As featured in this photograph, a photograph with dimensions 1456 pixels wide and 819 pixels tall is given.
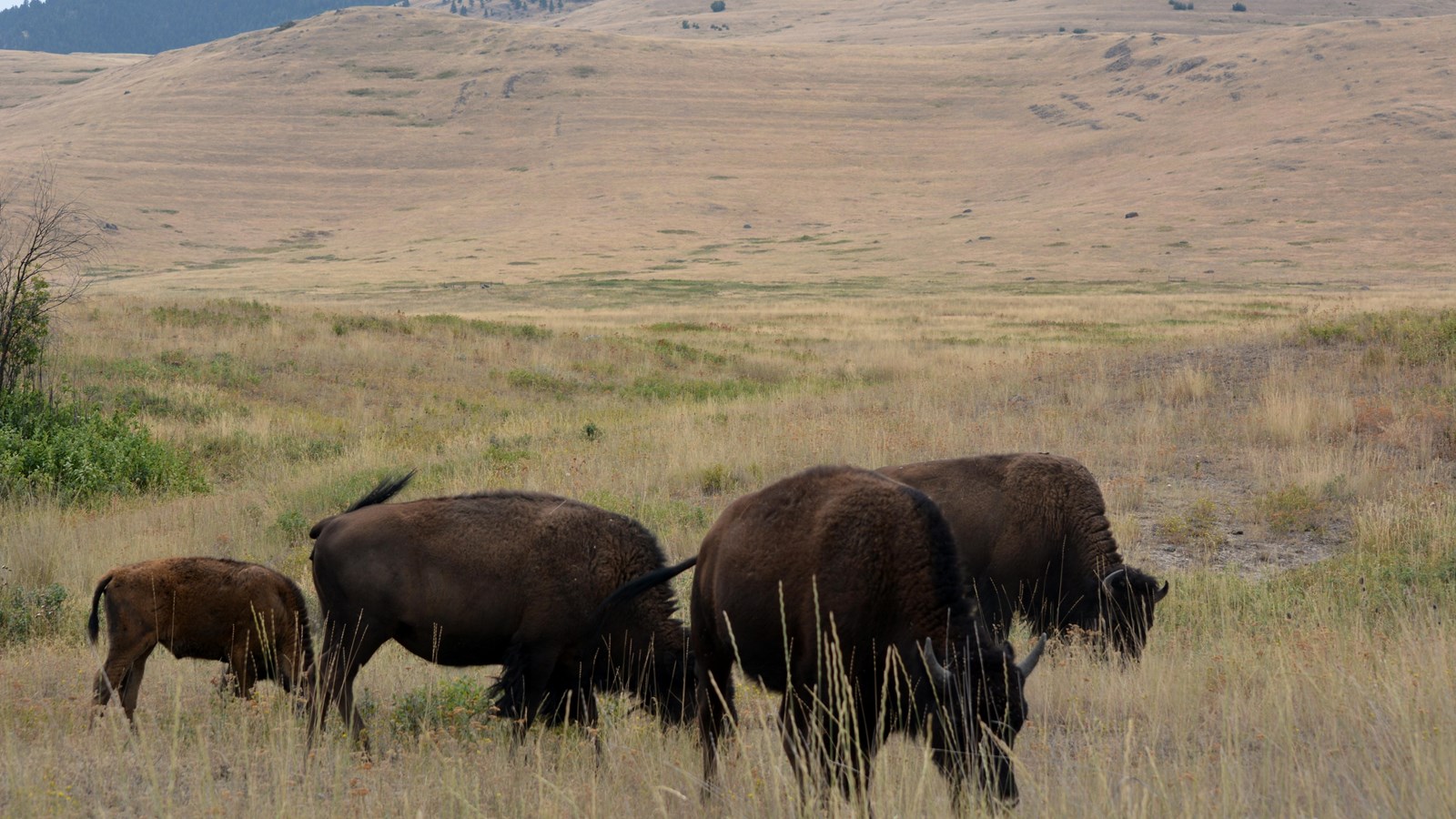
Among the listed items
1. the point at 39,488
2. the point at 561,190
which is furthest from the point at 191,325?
the point at 561,190

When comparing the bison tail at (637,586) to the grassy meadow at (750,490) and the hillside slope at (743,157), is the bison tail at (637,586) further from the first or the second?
the hillside slope at (743,157)

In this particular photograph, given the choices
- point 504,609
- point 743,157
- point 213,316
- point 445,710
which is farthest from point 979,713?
point 743,157

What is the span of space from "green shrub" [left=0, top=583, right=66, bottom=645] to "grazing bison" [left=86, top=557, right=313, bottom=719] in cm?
215

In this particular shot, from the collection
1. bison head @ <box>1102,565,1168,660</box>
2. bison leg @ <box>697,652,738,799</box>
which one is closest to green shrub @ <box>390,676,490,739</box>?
bison leg @ <box>697,652,738,799</box>

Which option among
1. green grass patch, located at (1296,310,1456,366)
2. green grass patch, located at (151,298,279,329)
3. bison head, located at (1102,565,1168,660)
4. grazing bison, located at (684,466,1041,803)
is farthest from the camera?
green grass patch, located at (151,298,279,329)

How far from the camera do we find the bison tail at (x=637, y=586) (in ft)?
18.9

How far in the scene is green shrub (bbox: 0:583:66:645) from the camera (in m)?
8.20

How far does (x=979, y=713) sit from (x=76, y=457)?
12205mm

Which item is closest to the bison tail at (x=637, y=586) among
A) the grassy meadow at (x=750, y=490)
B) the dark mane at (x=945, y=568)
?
the grassy meadow at (x=750, y=490)

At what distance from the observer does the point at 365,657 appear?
611 cm

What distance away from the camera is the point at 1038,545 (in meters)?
7.79

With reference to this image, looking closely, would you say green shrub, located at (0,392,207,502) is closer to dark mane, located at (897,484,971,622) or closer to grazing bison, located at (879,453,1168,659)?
grazing bison, located at (879,453,1168,659)

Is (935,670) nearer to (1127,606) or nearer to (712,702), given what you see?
(712,702)

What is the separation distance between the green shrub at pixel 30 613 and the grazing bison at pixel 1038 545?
6153 mm
